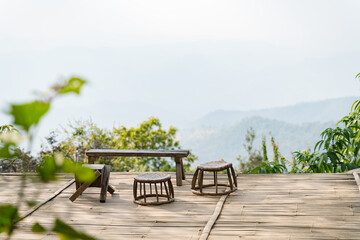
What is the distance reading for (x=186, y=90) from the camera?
4288cm

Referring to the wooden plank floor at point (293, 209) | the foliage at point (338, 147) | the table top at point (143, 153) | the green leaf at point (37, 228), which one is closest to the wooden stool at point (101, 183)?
the table top at point (143, 153)

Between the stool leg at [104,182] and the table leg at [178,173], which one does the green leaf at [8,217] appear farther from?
the table leg at [178,173]

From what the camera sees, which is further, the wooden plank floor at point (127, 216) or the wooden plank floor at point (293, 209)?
the wooden plank floor at point (127, 216)

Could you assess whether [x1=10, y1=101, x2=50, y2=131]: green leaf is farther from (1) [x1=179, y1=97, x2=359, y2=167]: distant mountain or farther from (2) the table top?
(1) [x1=179, y1=97, x2=359, y2=167]: distant mountain

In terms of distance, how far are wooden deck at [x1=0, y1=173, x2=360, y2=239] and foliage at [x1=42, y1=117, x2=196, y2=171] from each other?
2.72 meters

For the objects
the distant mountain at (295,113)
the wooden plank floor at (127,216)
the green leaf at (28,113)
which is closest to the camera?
the green leaf at (28,113)

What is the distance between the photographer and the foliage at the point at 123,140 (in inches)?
312

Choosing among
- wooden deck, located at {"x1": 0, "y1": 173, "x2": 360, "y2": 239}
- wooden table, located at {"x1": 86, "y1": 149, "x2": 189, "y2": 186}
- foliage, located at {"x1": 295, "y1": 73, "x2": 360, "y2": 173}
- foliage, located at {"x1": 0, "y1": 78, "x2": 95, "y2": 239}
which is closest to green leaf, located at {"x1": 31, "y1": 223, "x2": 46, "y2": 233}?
foliage, located at {"x1": 0, "y1": 78, "x2": 95, "y2": 239}

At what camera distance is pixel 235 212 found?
396cm

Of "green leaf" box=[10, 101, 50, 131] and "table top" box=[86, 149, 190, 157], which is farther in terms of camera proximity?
"table top" box=[86, 149, 190, 157]

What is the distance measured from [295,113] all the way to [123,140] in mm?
33546

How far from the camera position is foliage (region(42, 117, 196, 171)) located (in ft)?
26.0

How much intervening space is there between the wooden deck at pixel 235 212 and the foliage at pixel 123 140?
2.72 meters

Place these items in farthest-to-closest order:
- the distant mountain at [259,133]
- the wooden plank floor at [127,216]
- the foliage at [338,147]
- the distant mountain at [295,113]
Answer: the distant mountain at [295,113]
the distant mountain at [259,133]
the foliage at [338,147]
the wooden plank floor at [127,216]
